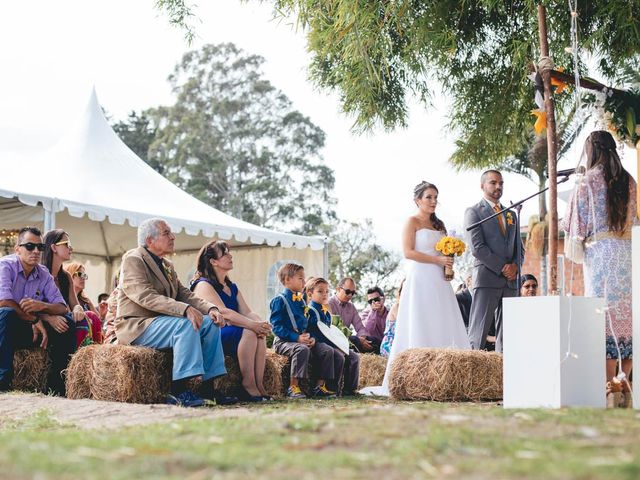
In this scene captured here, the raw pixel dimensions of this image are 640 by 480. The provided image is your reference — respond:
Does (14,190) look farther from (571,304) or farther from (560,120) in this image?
(571,304)

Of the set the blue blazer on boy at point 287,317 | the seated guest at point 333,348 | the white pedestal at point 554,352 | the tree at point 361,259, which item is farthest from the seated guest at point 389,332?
the tree at point 361,259

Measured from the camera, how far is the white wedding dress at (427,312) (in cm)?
798

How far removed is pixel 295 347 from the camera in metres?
7.87

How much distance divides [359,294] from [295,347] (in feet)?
→ 69.5

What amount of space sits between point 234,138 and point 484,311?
102ft

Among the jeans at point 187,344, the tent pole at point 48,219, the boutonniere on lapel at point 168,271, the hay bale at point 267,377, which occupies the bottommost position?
the hay bale at point 267,377

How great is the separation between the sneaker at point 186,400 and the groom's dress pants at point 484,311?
9.19 ft

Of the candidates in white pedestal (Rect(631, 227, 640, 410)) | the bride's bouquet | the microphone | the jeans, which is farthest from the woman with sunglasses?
white pedestal (Rect(631, 227, 640, 410))

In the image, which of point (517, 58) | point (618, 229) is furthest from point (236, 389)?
point (517, 58)

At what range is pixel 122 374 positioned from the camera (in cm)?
655

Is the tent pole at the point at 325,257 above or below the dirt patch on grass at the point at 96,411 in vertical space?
above

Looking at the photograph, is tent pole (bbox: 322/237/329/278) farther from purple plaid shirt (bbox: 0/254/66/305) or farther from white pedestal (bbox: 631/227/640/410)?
white pedestal (bbox: 631/227/640/410)

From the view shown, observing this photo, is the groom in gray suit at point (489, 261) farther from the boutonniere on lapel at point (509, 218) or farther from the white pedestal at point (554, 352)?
the white pedestal at point (554, 352)

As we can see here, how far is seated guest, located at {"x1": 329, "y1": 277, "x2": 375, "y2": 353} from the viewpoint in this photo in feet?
35.5
